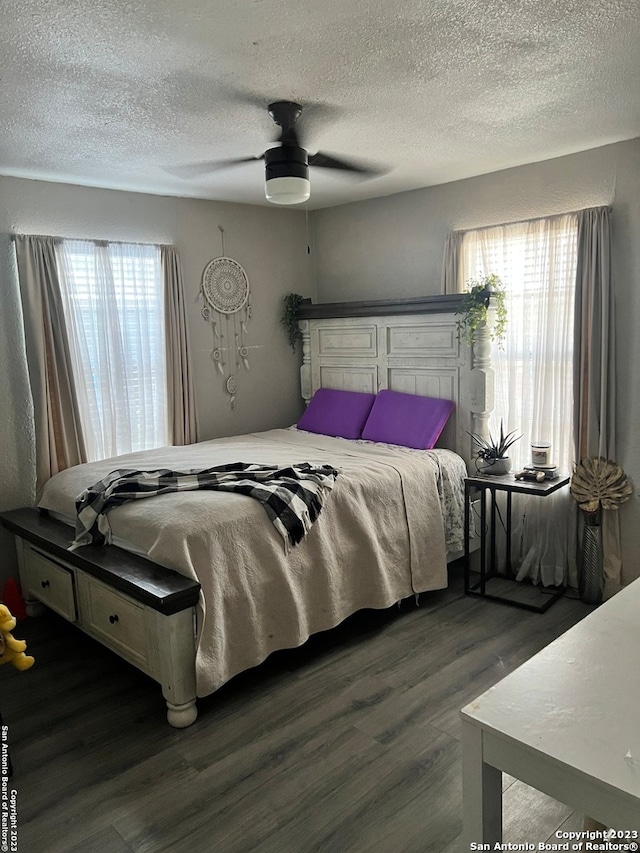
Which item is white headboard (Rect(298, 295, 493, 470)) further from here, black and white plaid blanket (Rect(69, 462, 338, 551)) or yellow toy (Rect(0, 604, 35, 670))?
yellow toy (Rect(0, 604, 35, 670))

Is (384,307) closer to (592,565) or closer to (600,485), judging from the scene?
(600,485)

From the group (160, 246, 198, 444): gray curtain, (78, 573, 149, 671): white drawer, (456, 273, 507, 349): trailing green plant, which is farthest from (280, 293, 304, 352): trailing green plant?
(78, 573, 149, 671): white drawer

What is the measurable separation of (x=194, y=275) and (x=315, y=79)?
2.26 meters

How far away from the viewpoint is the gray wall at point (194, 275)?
11.6 feet

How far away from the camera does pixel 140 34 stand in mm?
1850

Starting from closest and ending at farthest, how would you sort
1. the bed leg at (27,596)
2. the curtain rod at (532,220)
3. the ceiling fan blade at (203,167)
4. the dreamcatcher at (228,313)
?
the ceiling fan blade at (203,167)
the curtain rod at (532,220)
the bed leg at (27,596)
the dreamcatcher at (228,313)

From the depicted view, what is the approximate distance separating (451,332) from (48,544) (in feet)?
8.43

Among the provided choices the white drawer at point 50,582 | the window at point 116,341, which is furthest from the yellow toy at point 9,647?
the window at point 116,341

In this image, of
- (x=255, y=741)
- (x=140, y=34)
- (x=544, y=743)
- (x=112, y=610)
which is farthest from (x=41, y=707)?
(x=140, y=34)

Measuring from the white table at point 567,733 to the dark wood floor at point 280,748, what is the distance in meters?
0.87

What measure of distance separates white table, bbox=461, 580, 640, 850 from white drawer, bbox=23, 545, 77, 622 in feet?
7.65

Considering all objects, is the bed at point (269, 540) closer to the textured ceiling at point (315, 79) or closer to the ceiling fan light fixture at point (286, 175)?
the textured ceiling at point (315, 79)

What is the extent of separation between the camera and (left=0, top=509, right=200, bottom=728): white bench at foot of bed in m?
2.44

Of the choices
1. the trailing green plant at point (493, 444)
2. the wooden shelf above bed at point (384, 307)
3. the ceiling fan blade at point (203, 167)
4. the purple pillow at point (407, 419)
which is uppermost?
the ceiling fan blade at point (203, 167)
